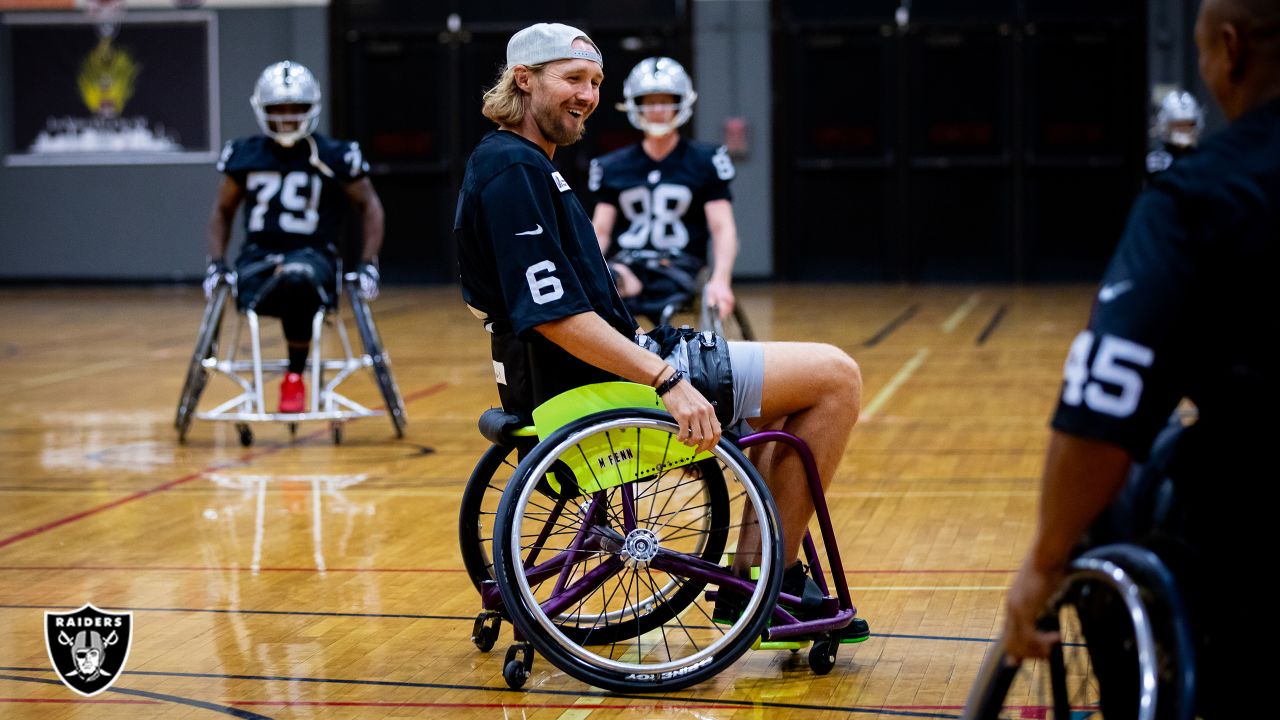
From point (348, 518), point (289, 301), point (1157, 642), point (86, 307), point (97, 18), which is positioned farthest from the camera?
point (97, 18)

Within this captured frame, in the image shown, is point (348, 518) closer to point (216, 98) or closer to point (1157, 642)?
point (1157, 642)

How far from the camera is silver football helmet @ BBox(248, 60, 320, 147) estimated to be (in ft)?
24.3

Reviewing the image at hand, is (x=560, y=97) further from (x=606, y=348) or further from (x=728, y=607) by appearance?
(x=728, y=607)

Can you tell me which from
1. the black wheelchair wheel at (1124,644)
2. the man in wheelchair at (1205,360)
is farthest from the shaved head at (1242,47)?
the black wheelchair wheel at (1124,644)

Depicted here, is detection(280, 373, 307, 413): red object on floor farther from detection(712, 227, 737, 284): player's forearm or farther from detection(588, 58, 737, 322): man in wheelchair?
detection(712, 227, 737, 284): player's forearm

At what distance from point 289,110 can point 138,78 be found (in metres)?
11.5

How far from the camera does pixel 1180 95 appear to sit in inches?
573

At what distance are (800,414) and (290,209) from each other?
14.5 ft

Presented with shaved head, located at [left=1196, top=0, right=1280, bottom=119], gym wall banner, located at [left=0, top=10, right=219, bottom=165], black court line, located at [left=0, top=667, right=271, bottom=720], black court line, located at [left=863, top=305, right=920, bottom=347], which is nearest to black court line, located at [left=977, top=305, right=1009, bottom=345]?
black court line, located at [left=863, top=305, right=920, bottom=347]

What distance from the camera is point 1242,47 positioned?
6.61 feet

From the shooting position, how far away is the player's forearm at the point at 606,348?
10.9ft

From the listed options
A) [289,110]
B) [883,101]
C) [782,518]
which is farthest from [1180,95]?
[782,518]

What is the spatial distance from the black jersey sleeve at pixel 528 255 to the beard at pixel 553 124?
20cm

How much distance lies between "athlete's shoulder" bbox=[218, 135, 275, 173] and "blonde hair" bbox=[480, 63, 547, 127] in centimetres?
413
